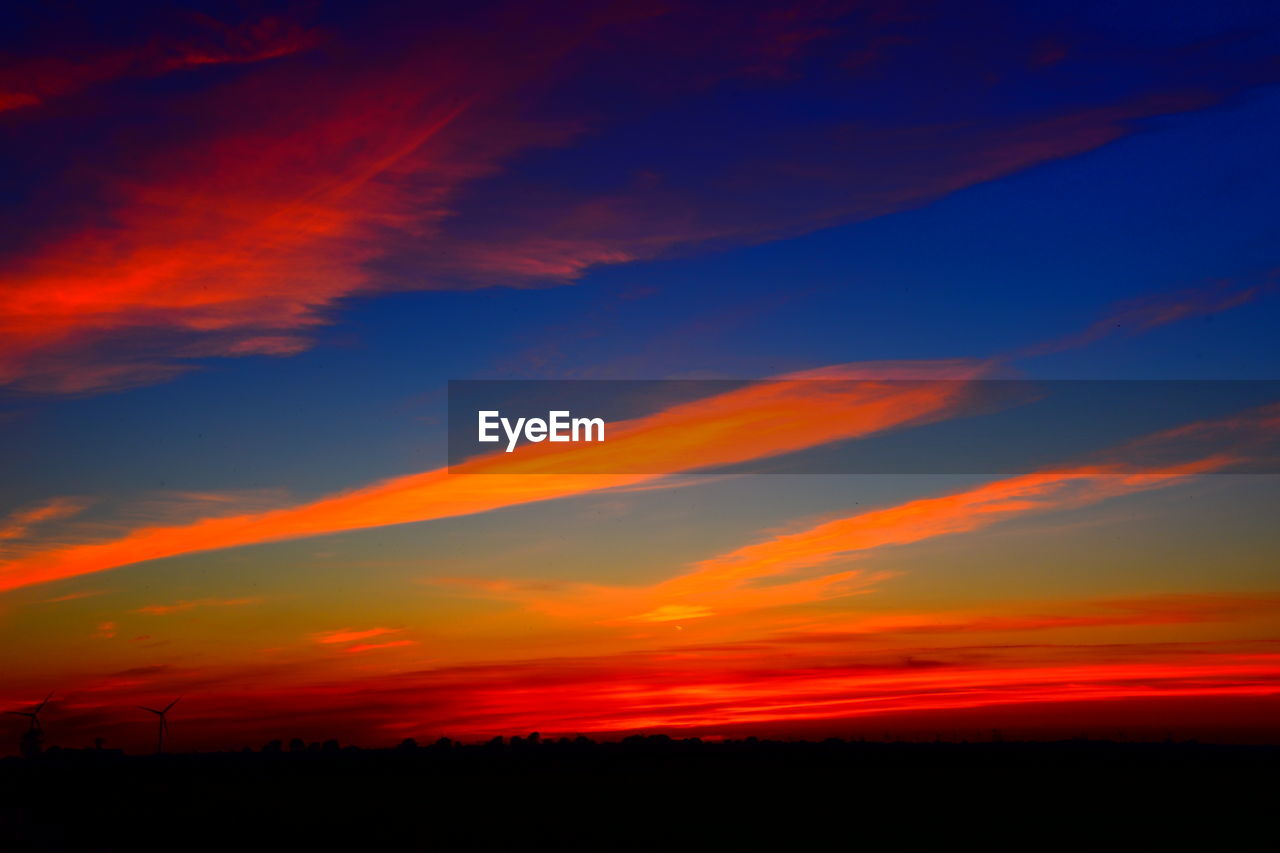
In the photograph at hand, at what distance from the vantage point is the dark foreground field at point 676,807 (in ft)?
244

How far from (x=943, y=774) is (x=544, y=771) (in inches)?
2276

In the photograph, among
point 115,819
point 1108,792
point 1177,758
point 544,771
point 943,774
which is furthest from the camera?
point 1177,758

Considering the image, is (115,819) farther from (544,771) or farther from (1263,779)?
(1263,779)

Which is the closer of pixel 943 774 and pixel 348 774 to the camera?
pixel 943 774

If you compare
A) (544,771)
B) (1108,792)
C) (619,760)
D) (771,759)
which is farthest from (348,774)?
(1108,792)

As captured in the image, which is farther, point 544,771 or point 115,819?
point 544,771

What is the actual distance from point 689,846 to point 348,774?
111 m

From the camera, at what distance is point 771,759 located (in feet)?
614

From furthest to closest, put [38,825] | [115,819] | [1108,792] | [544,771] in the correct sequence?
[544,771]
[1108,792]
[115,819]
[38,825]

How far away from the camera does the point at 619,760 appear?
191125 millimetres

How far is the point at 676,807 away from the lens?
3905 inches

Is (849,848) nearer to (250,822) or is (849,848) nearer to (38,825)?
(250,822)

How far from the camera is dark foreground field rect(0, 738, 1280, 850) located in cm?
7438

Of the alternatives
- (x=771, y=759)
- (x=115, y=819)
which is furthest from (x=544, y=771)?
(x=115, y=819)
